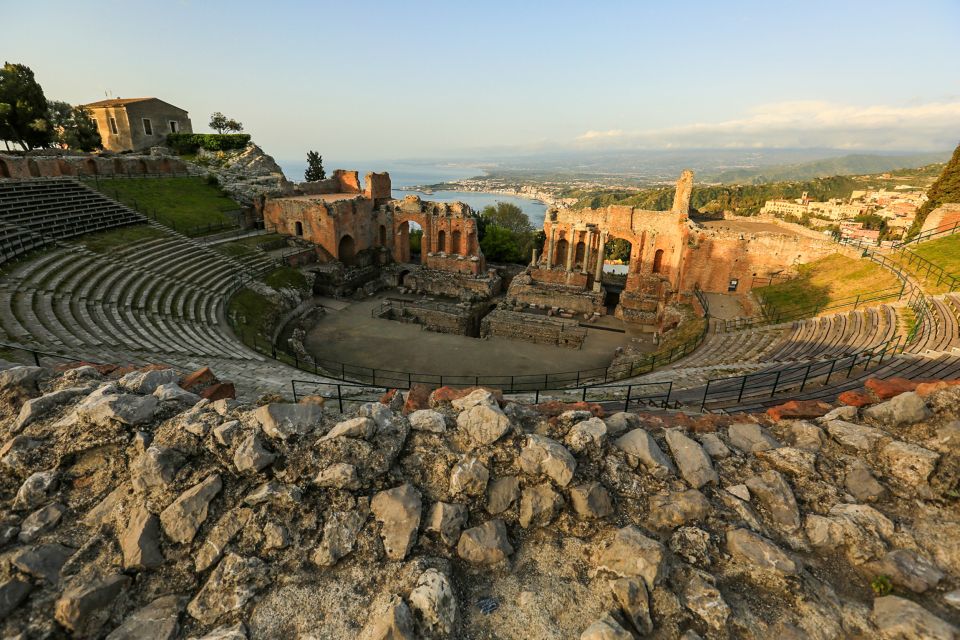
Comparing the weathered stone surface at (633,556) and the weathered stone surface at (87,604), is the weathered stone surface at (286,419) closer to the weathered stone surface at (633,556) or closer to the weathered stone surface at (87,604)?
the weathered stone surface at (87,604)

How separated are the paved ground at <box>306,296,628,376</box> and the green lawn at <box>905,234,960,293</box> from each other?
42.6ft

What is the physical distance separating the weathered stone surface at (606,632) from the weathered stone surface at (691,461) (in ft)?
5.67

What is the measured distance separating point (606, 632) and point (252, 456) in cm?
343

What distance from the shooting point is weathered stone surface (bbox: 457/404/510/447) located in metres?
4.65

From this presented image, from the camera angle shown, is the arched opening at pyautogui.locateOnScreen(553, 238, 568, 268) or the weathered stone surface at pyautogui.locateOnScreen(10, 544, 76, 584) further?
the arched opening at pyautogui.locateOnScreen(553, 238, 568, 268)

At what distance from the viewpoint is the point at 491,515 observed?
14.0 feet

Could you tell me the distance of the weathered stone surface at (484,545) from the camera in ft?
12.9

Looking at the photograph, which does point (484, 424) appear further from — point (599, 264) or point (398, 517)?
→ point (599, 264)

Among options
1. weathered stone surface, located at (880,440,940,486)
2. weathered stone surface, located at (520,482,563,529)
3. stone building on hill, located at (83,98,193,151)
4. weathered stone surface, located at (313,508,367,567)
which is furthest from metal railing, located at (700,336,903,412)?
stone building on hill, located at (83,98,193,151)

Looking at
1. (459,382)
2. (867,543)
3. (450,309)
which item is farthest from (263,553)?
(450,309)

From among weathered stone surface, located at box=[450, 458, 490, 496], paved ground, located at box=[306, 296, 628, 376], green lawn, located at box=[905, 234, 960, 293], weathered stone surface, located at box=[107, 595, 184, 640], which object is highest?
weathered stone surface, located at box=[450, 458, 490, 496]

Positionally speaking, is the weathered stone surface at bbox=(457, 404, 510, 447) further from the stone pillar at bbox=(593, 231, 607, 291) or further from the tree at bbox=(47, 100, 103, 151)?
the tree at bbox=(47, 100, 103, 151)

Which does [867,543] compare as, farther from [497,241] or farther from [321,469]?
[497,241]

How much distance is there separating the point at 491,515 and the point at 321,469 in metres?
1.71
